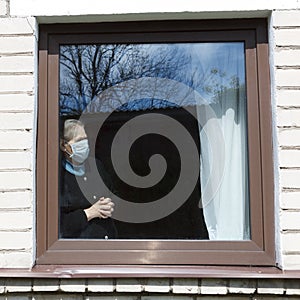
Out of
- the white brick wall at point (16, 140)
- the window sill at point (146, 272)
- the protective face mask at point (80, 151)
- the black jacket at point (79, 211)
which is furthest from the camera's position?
the protective face mask at point (80, 151)

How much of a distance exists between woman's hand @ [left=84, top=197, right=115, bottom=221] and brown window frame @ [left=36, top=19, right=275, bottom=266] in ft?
0.60

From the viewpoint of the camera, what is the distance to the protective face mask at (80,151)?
10.9 feet

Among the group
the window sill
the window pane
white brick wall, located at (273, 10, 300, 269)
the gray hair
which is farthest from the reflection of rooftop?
the window sill

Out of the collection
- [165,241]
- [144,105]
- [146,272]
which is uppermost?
[144,105]

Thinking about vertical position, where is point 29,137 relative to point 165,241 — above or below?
above

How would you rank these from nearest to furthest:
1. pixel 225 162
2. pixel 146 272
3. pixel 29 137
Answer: pixel 146 272, pixel 29 137, pixel 225 162

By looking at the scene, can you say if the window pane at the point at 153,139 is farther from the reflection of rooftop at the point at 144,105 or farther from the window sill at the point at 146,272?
the window sill at the point at 146,272

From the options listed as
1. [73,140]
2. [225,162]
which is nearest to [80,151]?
[73,140]

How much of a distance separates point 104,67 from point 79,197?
723 mm

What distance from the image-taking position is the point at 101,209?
130 inches

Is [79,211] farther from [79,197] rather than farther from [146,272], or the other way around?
[146,272]

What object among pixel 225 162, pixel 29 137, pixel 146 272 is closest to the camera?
pixel 146 272

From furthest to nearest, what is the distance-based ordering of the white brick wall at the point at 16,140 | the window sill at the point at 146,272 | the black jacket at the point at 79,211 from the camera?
the black jacket at the point at 79,211 → the white brick wall at the point at 16,140 → the window sill at the point at 146,272

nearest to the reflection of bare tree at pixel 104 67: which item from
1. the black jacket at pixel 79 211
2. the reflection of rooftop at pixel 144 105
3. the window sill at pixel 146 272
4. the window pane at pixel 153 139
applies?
the window pane at pixel 153 139
